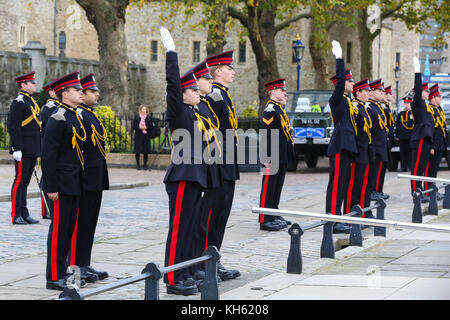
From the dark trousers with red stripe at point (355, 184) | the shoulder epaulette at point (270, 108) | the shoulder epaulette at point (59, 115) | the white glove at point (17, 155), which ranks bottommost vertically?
the dark trousers with red stripe at point (355, 184)

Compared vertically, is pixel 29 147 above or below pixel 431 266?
above

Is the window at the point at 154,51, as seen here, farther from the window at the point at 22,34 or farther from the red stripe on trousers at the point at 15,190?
the red stripe on trousers at the point at 15,190

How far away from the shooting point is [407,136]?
20.9 meters

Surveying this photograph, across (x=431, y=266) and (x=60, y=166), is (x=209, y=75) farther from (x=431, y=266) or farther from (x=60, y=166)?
(x=431, y=266)

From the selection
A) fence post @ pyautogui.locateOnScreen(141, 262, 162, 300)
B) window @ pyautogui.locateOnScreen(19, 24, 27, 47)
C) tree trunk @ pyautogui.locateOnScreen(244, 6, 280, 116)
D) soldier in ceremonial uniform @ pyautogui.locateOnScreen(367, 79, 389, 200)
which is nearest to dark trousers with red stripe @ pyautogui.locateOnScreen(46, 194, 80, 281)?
fence post @ pyautogui.locateOnScreen(141, 262, 162, 300)

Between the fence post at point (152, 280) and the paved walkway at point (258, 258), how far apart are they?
1.31 m

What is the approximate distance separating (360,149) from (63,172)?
558cm

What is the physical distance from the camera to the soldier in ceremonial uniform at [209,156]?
8148 mm

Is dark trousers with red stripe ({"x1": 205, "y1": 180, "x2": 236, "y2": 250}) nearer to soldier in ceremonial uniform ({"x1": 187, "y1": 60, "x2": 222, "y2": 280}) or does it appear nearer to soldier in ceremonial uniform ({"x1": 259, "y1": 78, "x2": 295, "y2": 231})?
soldier in ceremonial uniform ({"x1": 187, "y1": 60, "x2": 222, "y2": 280})

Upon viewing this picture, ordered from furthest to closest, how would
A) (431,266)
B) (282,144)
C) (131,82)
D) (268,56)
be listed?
(131,82) < (268,56) < (282,144) < (431,266)

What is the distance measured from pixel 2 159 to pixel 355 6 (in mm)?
16459

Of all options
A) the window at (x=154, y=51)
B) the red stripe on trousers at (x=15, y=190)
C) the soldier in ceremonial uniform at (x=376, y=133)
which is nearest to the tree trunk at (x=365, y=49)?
the window at (x=154, y=51)

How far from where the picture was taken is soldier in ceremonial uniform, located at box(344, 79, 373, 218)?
1267 cm

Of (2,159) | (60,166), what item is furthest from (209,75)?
(2,159)
